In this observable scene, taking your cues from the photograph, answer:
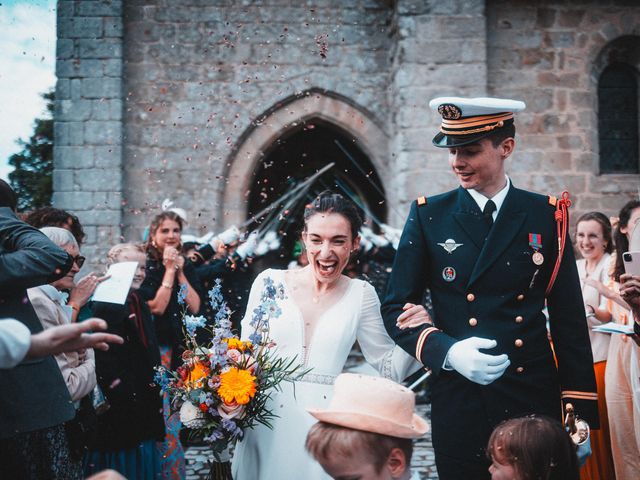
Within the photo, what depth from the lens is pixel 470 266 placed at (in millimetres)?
2395

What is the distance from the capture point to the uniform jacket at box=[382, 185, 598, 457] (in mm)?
2326

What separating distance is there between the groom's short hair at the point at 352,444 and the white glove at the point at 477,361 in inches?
14.1

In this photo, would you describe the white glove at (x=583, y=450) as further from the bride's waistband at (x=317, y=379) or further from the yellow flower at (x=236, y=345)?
the yellow flower at (x=236, y=345)

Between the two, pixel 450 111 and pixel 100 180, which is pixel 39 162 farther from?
pixel 450 111

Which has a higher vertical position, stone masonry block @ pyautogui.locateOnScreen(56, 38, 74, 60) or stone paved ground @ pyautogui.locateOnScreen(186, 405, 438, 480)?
stone masonry block @ pyautogui.locateOnScreen(56, 38, 74, 60)

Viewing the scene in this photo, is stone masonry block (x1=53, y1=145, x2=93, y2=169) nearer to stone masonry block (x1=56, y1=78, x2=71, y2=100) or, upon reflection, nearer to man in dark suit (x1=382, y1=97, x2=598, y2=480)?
stone masonry block (x1=56, y1=78, x2=71, y2=100)

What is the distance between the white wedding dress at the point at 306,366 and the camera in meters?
2.50

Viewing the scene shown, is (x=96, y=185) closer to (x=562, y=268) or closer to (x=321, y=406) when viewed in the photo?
(x=321, y=406)

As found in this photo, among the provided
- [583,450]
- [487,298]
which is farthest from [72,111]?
[583,450]

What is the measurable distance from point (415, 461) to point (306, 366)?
2.81 m

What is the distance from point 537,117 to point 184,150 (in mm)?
4332

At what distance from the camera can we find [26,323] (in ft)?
7.66

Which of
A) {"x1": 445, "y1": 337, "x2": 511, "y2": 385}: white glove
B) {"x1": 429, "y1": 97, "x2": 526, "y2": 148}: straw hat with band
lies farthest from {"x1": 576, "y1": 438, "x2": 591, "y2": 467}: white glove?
{"x1": 429, "y1": 97, "x2": 526, "y2": 148}: straw hat with band

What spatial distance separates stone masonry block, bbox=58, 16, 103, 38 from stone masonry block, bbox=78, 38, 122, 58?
72 mm
